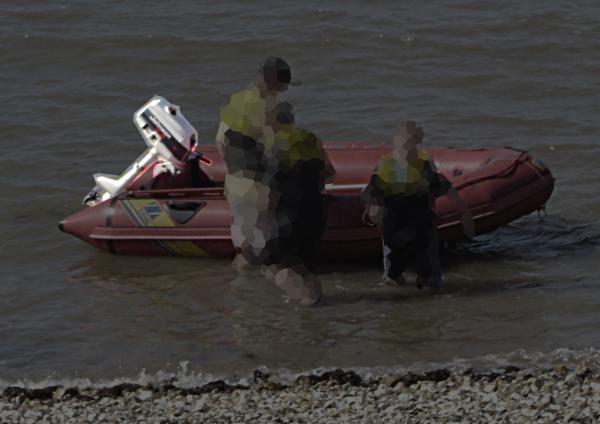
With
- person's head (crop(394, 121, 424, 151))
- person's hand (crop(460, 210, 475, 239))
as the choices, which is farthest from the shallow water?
person's head (crop(394, 121, 424, 151))

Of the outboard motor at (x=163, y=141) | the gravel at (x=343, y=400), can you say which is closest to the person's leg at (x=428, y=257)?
the gravel at (x=343, y=400)

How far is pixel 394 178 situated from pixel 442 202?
3.05 ft

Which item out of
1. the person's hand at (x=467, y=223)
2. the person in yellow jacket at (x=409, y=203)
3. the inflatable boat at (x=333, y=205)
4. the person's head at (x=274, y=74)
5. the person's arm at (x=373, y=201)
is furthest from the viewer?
the inflatable boat at (x=333, y=205)

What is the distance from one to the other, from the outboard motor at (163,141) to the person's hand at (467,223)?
6.69 feet

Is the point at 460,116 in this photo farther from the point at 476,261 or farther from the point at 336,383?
the point at 336,383

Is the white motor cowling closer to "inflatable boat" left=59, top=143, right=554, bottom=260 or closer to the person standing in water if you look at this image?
"inflatable boat" left=59, top=143, right=554, bottom=260

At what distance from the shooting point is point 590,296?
8977 mm

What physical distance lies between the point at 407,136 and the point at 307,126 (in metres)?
4.53

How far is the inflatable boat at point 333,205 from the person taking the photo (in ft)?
31.5

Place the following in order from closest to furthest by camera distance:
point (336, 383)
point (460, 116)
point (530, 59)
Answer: point (336, 383)
point (460, 116)
point (530, 59)

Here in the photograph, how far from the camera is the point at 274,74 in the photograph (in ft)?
28.1

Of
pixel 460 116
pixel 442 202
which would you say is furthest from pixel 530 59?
pixel 442 202

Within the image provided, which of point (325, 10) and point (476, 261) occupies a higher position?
point (325, 10)

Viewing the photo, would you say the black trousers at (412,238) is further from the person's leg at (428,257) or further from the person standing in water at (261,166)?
the person standing in water at (261,166)
